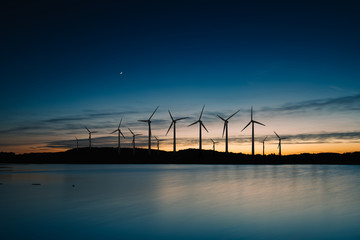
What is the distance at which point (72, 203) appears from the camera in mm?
23906

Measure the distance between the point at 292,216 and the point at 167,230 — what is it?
818 centimetres

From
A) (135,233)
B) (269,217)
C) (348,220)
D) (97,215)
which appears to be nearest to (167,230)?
(135,233)

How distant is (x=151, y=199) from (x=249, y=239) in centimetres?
1402

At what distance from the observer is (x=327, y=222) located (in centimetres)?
1761

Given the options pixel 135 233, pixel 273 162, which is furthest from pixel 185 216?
pixel 273 162

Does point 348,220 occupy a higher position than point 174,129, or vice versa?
point 174,129

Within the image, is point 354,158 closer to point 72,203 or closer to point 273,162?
point 273,162

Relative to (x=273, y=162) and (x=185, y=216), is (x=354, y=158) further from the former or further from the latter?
(x=185, y=216)

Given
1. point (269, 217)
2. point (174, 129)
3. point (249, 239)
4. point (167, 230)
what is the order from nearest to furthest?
1. point (249, 239)
2. point (167, 230)
3. point (269, 217)
4. point (174, 129)

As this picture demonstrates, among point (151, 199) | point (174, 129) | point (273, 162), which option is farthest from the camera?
point (273, 162)

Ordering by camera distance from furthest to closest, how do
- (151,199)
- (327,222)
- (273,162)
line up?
(273,162), (151,199), (327,222)

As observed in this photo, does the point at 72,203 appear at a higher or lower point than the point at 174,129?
lower

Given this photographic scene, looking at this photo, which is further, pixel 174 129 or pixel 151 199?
pixel 174 129

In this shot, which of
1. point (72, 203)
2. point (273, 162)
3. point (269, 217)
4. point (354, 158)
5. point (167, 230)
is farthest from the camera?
point (354, 158)
